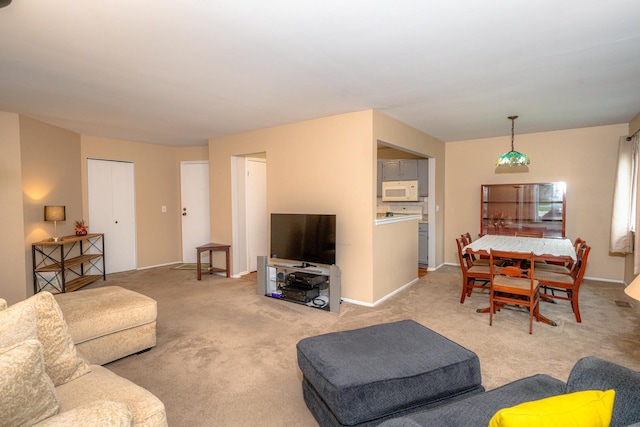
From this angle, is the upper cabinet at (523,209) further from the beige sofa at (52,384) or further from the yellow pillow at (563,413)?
the beige sofa at (52,384)

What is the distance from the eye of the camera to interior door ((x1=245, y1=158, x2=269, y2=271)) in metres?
5.82

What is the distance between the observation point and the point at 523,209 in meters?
5.73

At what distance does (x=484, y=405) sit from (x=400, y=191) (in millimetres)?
5344

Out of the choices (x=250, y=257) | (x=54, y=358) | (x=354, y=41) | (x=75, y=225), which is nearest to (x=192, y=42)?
(x=354, y=41)

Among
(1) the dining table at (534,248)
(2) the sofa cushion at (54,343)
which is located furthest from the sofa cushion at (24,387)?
(1) the dining table at (534,248)

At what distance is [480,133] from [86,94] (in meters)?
5.74

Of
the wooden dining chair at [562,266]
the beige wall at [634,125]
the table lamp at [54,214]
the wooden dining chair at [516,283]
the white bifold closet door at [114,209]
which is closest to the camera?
the wooden dining chair at [516,283]

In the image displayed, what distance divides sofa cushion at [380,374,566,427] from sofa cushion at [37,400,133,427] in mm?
965

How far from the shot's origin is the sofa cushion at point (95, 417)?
109 centimetres

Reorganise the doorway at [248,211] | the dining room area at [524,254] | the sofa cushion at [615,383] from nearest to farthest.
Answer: the sofa cushion at [615,383]
the dining room area at [524,254]
the doorway at [248,211]

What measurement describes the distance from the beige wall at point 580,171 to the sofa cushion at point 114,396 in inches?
249

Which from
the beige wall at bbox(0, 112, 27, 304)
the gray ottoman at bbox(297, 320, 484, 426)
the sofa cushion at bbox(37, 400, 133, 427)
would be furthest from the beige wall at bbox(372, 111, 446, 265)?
the beige wall at bbox(0, 112, 27, 304)

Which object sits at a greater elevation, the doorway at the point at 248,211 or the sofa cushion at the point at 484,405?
the doorway at the point at 248,211

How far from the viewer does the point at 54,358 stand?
5.24ft
